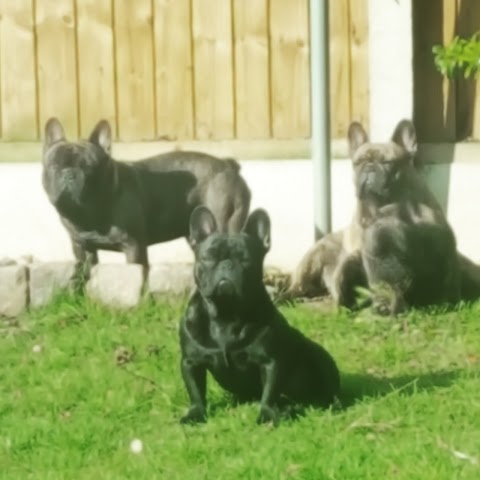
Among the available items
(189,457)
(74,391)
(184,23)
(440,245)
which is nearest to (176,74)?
(184,23)

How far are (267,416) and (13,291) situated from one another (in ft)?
9.46

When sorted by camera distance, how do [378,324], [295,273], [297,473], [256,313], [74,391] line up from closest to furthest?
[297,473], [256,313], [74,391], [378,324], [295,273]

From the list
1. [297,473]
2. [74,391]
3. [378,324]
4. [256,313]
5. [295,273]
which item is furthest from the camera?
[295,273]

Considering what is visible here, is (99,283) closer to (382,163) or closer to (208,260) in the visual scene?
(382,163)

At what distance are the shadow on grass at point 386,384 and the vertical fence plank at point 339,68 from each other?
2.55 metres

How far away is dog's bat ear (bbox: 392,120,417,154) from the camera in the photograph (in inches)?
400

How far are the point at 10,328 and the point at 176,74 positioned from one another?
2.04m

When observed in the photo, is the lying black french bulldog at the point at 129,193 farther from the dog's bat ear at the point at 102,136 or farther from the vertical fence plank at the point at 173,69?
the vertical fence plank at the point at 173,69

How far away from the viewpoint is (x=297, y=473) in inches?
275

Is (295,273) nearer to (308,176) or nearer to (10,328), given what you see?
(308,176)

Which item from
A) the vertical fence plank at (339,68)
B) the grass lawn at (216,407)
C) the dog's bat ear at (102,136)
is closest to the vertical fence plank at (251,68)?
the vertical fence plank at (339,68)

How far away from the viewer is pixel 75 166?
1027 cm

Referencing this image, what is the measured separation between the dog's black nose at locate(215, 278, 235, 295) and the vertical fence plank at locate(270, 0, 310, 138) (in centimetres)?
327

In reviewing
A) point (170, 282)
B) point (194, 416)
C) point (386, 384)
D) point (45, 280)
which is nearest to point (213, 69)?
point (170, 282)
